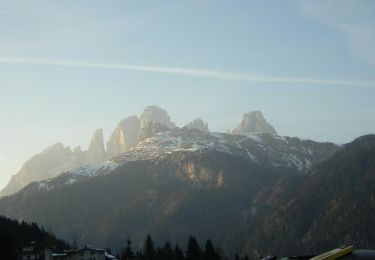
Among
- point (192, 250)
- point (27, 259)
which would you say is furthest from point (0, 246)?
point (192, 250)

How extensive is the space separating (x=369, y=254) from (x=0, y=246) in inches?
4047

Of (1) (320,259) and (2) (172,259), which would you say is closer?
(1) (320,259)

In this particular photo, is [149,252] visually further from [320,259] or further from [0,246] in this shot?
[320,259]

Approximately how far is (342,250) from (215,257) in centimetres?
11700

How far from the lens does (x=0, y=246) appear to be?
134 meters

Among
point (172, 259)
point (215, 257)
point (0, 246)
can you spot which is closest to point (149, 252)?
point (172, 259)

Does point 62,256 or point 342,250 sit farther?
point 62,256

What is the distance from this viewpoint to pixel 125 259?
7032 inches

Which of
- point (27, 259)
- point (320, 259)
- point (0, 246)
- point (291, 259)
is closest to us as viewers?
point (320, 259)

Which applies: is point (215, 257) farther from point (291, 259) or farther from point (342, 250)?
point (342, 250)

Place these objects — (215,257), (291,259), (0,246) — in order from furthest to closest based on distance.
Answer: (215,257)
(0,246)
(291,259)

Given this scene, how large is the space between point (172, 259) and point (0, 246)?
188 ft

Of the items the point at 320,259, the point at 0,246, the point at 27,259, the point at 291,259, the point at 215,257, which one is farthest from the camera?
the point at 27,259

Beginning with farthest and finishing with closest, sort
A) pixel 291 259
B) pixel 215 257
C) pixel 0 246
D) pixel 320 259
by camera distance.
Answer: pixel 215 257 → pixel 0 246 → pixel 291 259 → pixel 320 259
